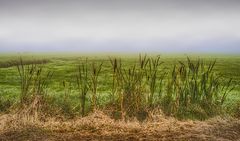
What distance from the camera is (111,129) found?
927cm

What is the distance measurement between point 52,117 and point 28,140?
7.93 ft

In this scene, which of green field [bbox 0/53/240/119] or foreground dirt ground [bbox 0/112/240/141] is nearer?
foreground dirt ground [bbox 0/112/240/141]

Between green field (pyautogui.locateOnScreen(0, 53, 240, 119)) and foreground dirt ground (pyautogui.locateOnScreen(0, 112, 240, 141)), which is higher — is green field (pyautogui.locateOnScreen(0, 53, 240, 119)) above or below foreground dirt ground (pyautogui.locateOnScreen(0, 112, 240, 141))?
below

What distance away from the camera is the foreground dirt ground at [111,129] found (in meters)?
8.58

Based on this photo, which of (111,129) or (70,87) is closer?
(111,129)

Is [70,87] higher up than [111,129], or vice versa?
[70,87]

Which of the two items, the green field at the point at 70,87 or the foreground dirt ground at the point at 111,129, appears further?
the green field at the point at 70,87

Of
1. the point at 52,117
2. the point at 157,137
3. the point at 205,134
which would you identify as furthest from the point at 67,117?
the point at 205,134

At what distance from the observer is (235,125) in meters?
9.44

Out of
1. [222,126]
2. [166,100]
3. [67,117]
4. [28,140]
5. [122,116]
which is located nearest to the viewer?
[28,140]

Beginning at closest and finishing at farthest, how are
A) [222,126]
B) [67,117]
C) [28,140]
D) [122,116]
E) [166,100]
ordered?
1. [28,140]
2. [222,126]
3. [122,116]
4. [67,117]
5. [166,100]

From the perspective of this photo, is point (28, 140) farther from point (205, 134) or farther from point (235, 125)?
point (235, 125)

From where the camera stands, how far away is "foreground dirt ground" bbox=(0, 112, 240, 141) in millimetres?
8578

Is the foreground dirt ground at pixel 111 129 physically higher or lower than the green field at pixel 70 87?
higher
